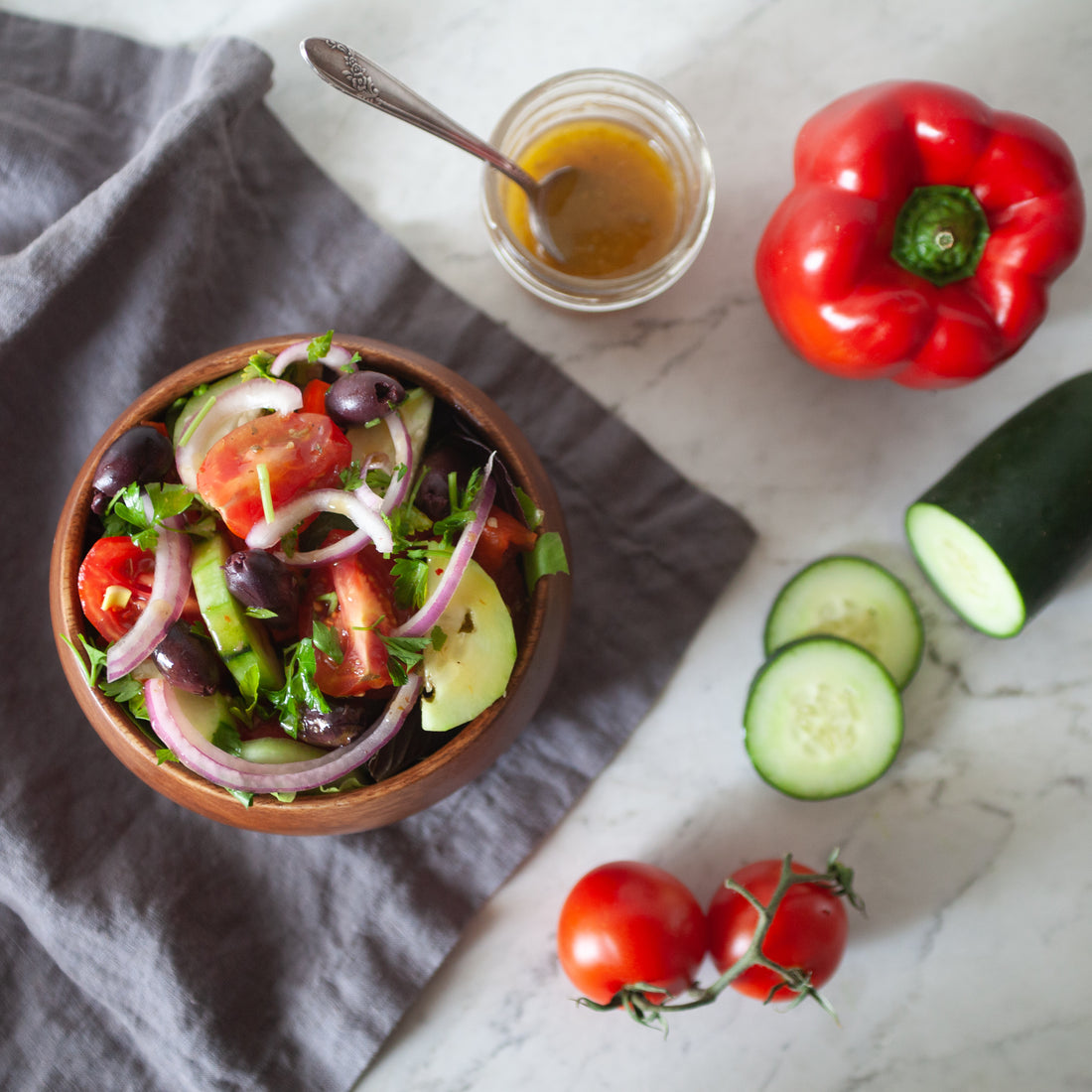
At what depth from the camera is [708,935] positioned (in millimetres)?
2070

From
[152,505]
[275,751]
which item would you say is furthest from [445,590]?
[152,505]

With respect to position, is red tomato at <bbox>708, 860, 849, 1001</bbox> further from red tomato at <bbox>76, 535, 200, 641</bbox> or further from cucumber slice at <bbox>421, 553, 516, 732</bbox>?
red tomato at <bbox>76, 535, 200, 641</bbox>

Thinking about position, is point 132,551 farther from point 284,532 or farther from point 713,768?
point 713,768

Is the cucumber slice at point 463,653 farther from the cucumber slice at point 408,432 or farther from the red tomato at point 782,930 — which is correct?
the red tomato at point 782,930

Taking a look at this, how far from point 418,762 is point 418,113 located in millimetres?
1316

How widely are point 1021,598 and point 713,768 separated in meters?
0.81

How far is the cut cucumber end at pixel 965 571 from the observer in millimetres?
2072

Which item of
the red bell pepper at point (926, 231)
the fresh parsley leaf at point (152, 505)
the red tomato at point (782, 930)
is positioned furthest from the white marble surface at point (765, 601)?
the fresh parsley leaf at point (152, 505)

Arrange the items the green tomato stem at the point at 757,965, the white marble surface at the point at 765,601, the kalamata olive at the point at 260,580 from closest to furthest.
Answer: the kalamata olive at the point at 260,580 < the green tomato stem at the point at 757,965 < the white marble surface at the point at 765,601

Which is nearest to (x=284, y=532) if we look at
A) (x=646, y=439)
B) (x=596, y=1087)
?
(x=646, y=439)

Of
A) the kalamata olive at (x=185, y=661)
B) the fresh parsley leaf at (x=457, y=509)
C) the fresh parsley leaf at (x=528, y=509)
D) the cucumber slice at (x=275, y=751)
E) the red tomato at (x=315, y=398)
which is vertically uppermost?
the red tomato at (x=315, y=398)

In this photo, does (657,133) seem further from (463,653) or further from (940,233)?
(463,653)

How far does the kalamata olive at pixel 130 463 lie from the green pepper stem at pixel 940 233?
1.61 metres

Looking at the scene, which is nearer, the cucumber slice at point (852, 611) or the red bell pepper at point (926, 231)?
the red bell pepper at point (926, 231)
